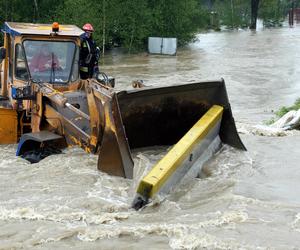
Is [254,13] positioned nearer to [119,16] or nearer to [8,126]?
[119,16]

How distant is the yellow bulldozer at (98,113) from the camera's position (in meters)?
6.59

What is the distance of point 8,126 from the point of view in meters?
9.29

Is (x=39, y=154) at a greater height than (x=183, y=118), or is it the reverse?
(x=183, y=118)

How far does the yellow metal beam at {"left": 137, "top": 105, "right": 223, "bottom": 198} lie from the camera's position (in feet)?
19.3

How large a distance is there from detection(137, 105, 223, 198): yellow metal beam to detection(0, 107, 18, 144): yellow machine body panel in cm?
332

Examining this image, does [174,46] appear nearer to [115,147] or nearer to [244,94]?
[244,94]

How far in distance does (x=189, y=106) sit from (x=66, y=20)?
23.1 m

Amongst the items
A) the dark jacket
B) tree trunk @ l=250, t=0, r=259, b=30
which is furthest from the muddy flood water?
tree trunk @ l=250, t=0, r=259, b=30

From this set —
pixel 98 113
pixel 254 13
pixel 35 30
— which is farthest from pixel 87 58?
pixel 254 13

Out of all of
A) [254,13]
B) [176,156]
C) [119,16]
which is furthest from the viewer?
[254,13]

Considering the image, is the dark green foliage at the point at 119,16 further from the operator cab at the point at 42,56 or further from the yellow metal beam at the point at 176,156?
the yellow metal beam at the point at 176,156

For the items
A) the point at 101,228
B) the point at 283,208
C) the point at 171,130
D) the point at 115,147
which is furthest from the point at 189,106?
the point at 101,228

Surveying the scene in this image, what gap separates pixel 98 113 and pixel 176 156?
1.22 m

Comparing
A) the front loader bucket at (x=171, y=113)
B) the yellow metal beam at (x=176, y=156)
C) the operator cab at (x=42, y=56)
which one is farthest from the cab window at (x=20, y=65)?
the yellow metal beam at (x=176, y=156)
